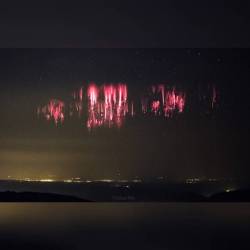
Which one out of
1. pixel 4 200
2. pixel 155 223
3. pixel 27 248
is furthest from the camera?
pixel 4 200

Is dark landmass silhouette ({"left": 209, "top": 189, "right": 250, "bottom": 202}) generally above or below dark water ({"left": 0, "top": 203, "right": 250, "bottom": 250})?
above

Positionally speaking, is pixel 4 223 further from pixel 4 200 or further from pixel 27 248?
pixel 4 200

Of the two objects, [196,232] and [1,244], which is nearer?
[1,244]

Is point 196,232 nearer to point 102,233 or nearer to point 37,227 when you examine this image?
point 102,233

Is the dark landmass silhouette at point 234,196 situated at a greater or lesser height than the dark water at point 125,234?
greater

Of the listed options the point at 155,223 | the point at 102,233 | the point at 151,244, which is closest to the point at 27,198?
the point at 155,223

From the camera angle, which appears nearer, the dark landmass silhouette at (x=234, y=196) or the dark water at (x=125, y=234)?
the dark water at (x=125, y=234)

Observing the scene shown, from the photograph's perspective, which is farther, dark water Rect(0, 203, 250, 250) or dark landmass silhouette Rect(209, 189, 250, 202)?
dark landmass silhouette Rect(209, 189, 250, 202)

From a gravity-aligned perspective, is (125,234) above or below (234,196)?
below

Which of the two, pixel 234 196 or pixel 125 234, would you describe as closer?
pixel 125 234

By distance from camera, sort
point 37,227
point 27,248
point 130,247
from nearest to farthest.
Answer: point 27,248
point 130,247
point 37,227
